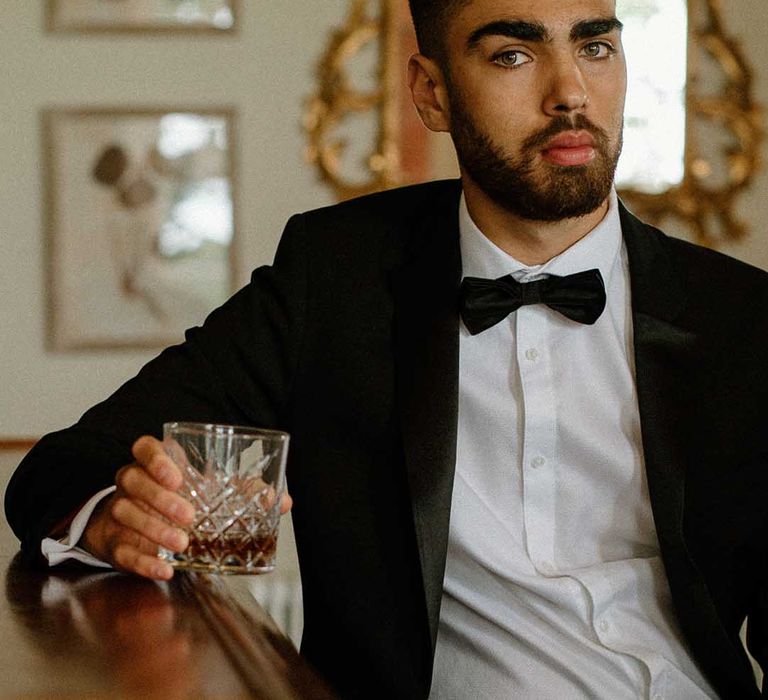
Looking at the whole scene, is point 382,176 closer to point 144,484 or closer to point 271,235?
point 271,235

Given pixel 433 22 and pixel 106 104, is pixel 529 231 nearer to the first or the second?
pixel 433 22

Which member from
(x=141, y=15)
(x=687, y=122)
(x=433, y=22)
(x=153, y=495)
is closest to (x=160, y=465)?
(x=153, y=495)

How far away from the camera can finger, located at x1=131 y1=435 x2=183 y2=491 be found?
140cm

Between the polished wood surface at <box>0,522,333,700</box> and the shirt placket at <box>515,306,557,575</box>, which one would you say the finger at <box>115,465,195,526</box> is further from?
the shirt placket at <box>515,306,557,575</box>

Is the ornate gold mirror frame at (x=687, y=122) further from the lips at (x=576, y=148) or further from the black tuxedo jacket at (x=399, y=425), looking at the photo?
the lips at (x=576, y=148)

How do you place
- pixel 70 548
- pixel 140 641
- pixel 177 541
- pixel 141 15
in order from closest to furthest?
pixel 140 641, pixel 177 541, pixel 70 548, pixel 141 15

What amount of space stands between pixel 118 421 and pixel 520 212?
69cm

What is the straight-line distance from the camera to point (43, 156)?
4578 mm

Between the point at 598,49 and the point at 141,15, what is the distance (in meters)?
2.96

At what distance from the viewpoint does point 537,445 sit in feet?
6.29

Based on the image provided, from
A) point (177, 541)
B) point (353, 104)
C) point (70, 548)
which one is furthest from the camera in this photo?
point (353, 104)

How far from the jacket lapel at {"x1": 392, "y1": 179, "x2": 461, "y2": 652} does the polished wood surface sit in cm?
41

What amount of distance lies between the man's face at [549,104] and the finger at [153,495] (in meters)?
0.81

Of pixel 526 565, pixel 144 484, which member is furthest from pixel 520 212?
pixel 144 484
